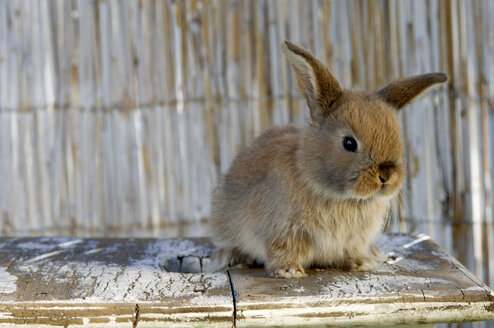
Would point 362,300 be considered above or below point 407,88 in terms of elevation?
below

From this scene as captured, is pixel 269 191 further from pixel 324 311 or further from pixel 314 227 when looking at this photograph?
pixel 324 311

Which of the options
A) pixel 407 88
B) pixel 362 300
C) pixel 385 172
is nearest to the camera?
pixel 362 300

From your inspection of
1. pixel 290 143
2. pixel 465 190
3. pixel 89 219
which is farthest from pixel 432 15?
pixel 89 219

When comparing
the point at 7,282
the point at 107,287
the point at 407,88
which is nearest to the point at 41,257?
the point at 7,282

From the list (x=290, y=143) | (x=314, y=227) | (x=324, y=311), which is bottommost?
(x=324, y=311)

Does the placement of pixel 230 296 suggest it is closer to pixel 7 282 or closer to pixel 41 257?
pixel 7 282

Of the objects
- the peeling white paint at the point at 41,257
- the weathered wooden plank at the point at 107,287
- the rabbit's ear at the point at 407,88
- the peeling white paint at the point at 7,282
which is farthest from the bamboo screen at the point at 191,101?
the peeling white paint at the point at 7,282
